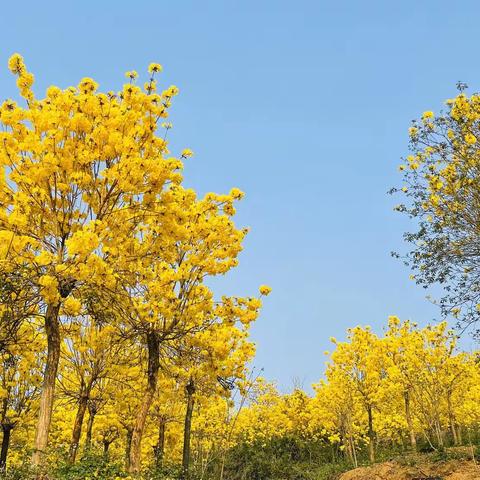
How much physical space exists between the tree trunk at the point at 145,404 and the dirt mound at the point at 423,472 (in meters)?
9.62

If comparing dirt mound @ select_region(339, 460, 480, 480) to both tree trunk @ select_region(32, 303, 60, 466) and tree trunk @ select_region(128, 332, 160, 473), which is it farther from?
tree trunk @ select_region(32, 303, 60, 466)

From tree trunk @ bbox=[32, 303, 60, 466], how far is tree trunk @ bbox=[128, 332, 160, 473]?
276 cm

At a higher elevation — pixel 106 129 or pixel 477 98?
pixel 477 98

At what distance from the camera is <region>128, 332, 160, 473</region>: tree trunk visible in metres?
10.5

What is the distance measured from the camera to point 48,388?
26.7 ft

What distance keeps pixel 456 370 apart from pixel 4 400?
18207mm

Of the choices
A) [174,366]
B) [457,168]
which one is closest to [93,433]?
[174,366]

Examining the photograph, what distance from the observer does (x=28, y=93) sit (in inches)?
355

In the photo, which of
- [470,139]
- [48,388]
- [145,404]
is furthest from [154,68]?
[470,139]

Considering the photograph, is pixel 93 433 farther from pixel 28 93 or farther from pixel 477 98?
pixel 477 98

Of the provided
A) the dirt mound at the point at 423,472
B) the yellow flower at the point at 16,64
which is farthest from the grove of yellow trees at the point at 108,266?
the dirt mound at the point at 423,472

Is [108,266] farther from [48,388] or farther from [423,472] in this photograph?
[423,472]

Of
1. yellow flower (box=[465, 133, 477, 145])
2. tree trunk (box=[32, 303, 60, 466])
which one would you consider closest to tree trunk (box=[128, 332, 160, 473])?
tree trunk (box=[32, 303, 60, 466])

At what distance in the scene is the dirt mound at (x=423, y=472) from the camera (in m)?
15.0
